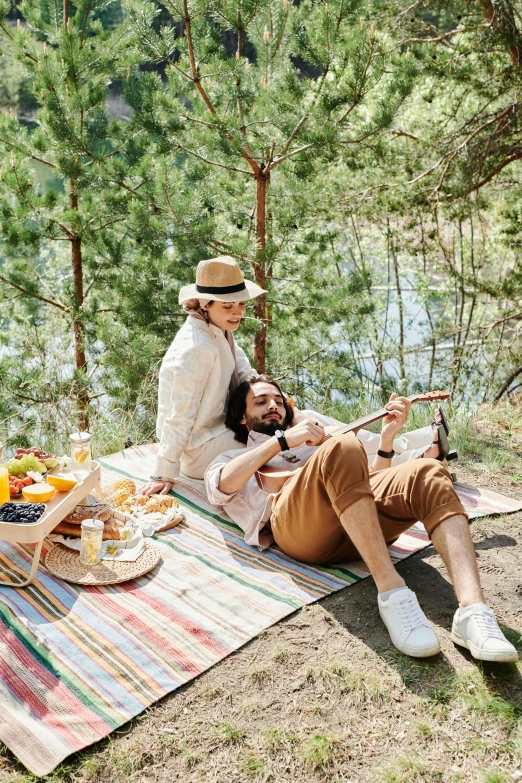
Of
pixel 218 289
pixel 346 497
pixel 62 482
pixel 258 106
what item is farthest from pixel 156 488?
pixel 258 106

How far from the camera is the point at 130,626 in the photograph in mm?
2137

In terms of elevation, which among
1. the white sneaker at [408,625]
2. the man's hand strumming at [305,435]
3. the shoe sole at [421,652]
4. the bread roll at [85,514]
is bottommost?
the shoe sole at [421,652]

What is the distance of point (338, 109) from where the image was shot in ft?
14.8

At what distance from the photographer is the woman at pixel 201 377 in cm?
291

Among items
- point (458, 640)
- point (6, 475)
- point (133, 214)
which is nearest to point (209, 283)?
point (6, 475)

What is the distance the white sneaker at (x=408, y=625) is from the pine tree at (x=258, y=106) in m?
3.26

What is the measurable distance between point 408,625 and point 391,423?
0.81 metres

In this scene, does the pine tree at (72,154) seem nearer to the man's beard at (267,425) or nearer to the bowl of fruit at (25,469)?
the bowl of fruit at (25,469)

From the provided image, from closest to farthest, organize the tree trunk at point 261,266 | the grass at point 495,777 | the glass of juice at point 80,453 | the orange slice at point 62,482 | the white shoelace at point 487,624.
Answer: the grass at point 495,777, the white shoelace at point 487,624, the orange slice at point 62,482, the glass of juice at point 80,453, the tree trunk at point 261,266

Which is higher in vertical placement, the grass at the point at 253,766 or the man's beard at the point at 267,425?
the man's beard at the point at 267,425

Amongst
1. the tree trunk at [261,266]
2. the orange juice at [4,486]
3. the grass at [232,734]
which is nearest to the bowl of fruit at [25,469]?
the orange juice at [4,486]

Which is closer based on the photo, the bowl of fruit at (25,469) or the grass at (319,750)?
the grass at (319,750)

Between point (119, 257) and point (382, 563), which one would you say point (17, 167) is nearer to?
point (119, 257)

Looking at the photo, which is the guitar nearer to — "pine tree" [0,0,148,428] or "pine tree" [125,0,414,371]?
"pine tree" [125,0,414,371]
